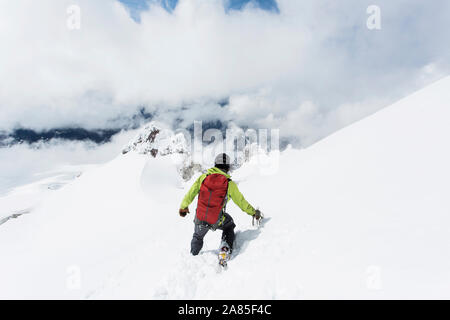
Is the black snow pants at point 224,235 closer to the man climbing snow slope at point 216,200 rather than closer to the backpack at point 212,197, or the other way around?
the man climbing snow slope at point 216,200

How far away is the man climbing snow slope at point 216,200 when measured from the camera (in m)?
4.95

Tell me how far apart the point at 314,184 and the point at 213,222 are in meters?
4.31

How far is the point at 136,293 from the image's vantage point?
4.01 m

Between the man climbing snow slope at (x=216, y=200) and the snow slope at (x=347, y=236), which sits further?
the man climbing snow slope at (x=216, y=200)

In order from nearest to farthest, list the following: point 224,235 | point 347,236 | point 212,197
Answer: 1. point 347,236
2. point 212,197
3. point 224,235

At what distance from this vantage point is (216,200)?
4.97 metres

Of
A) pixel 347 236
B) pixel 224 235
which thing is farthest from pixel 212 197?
pixel 347 236

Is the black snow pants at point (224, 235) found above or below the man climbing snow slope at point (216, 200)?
below

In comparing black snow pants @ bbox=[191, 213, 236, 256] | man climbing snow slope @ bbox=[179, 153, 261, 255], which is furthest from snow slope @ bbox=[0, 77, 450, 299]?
man climbing snow slope @ bbox=[179, 153, 261, 255]

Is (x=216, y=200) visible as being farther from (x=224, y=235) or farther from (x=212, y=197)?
(x=224, y=235)

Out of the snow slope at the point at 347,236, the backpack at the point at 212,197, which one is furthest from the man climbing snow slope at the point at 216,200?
the snow slope at the point at 347,236

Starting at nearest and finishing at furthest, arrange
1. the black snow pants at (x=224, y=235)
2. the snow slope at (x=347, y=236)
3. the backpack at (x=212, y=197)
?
the snow slope at (x=347, y=236), the backpack at (x=212, y=197), the black snow pants at (x=224, y=235)

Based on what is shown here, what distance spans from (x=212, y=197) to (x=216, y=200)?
4.8 inches
